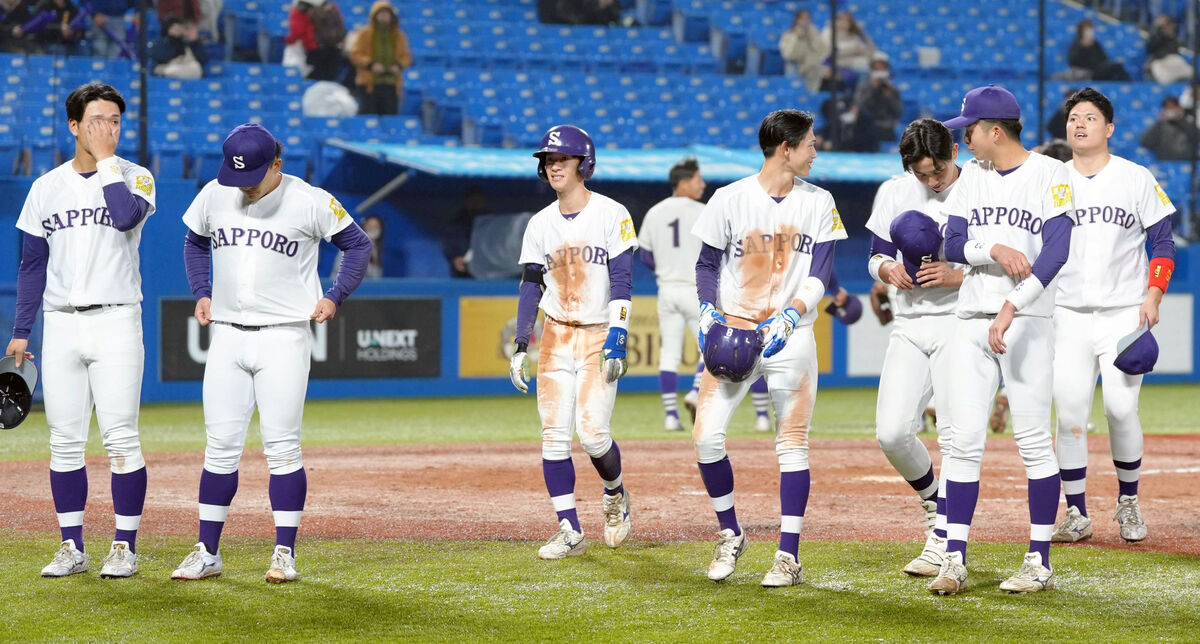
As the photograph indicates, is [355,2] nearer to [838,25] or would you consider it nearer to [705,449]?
[838,25]

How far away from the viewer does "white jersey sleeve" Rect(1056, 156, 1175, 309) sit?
7070mm

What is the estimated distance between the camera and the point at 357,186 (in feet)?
64.0

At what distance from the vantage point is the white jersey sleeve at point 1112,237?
278 inches

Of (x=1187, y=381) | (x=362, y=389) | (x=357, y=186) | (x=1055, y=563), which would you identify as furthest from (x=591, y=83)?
(x=1055, y=563)

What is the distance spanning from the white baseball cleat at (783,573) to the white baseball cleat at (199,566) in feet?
7.68

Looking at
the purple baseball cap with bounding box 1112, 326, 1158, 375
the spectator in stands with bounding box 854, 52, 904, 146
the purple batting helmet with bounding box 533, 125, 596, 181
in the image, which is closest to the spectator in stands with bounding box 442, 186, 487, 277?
the spectator in stands with bounding box 854, 52, 904, 146

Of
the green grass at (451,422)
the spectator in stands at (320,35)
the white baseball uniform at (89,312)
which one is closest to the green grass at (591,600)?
the white baseball uniform at (89,312)

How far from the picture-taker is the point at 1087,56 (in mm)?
26188

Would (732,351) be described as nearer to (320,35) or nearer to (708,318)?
(708,318)

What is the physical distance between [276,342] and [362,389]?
37.8ft

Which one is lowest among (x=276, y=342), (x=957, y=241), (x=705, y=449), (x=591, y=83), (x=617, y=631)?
(x=617, y=631)

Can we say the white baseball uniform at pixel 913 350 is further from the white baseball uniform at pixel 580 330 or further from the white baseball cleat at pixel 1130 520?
the white baseball cleat at pixel 1130 520

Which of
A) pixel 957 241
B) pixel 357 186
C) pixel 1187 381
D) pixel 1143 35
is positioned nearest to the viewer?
pixel 957 241

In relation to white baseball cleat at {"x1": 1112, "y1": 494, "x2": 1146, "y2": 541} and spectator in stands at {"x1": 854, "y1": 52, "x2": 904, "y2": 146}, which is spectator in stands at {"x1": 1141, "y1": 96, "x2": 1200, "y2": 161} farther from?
white baseball cleat at {"x1": 1112, "y1": 494, "x2": 1146, "y2": 541}
